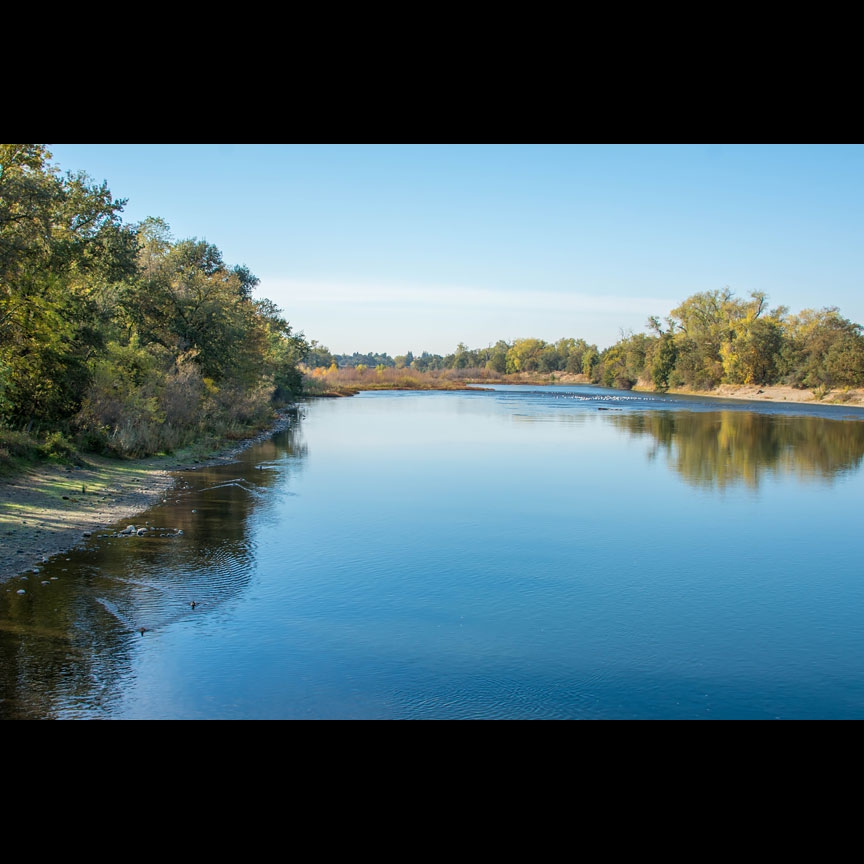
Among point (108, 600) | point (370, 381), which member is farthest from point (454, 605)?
point (370, 381)

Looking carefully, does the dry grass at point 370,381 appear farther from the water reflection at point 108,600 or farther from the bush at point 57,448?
the water reflection at point 108,600

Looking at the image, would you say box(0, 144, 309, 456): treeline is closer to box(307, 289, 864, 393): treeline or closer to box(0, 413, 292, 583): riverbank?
box(0, 413, 292, 583): riverbank

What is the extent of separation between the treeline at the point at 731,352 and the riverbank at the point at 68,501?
4595cm

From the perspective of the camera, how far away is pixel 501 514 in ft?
45.5

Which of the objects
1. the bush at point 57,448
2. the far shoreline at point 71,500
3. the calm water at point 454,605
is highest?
the bush at point 57,448

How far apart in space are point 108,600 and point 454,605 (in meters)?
3.68

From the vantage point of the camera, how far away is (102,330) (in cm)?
1641

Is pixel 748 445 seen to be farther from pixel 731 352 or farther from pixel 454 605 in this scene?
pixel 731 352

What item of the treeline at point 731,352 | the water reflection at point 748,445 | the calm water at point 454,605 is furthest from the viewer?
the treeline at point 731,352

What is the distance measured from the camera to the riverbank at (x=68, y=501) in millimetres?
9812

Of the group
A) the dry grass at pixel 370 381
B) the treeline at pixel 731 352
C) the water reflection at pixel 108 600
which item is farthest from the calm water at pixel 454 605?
the dry grass at pixel 370 381
